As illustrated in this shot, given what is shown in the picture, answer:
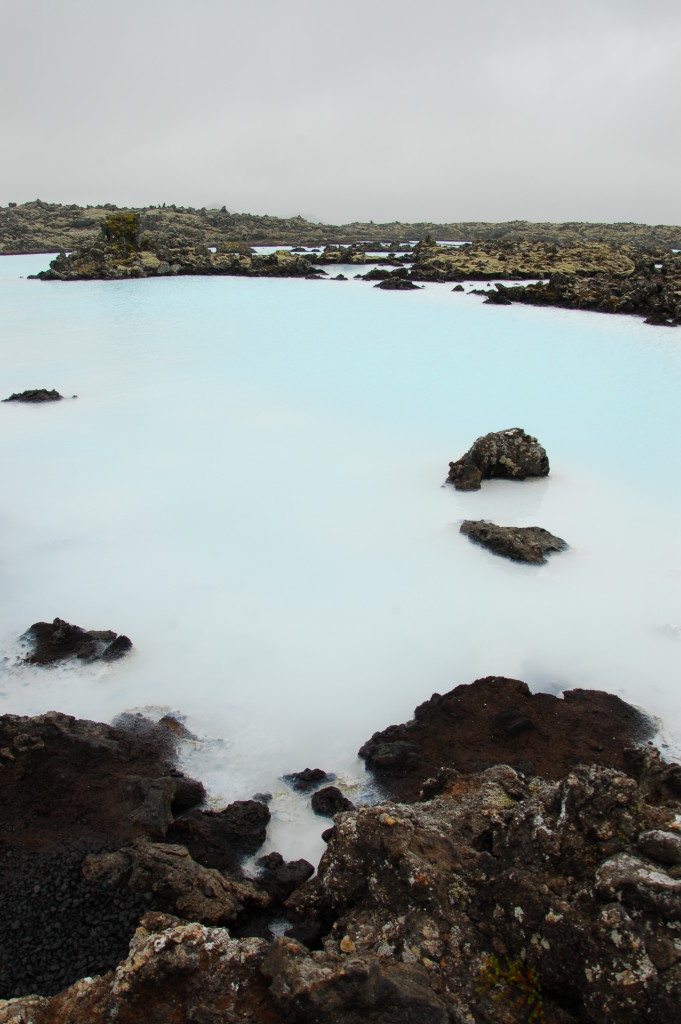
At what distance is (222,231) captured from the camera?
64125 mm

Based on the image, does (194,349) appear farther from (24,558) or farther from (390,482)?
(24,558)

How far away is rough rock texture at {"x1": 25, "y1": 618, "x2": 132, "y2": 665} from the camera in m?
5.04

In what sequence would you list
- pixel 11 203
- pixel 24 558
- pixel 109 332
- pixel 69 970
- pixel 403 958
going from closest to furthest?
pixel 403 958
pixel 69 970
pixel 24 558
pixel 109 332
pixel 11 203

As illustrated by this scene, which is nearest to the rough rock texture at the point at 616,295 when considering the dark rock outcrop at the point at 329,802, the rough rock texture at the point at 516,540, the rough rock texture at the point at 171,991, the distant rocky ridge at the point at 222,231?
the rough rock texture at the point at 516,540

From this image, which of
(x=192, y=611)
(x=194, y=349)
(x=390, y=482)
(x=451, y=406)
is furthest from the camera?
(x=194, y=349)

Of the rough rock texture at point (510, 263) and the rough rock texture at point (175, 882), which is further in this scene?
the rough rock texture at point (510, 263)

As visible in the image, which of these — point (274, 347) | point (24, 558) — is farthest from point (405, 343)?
point (24, 558)

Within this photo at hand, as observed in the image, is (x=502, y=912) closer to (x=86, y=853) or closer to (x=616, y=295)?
(x=86, y=853)

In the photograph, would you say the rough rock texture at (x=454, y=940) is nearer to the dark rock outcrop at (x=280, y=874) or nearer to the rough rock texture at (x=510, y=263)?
the dark rock outcrop at (x=280, y=874)

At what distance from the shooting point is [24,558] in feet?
21.4

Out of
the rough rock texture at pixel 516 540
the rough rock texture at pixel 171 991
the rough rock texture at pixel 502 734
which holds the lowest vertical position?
the rough rock texture at pixel 502 734

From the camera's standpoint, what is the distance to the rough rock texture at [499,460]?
838 cm

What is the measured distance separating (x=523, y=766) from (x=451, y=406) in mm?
8684

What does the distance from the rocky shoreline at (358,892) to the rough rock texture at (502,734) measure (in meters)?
0.02
